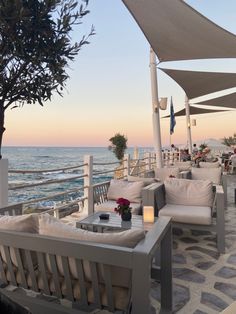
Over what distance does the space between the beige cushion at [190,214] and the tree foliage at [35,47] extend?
1909 millimetres

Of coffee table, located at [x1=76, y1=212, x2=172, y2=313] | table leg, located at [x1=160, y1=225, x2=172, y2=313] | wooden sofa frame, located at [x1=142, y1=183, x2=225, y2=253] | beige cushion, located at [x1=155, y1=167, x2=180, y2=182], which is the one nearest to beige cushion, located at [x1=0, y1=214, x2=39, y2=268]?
coffee table, located at [x1=76, y1=212, x2=172, y2=313]

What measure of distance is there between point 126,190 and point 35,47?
7.84 feet

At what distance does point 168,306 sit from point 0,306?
1422 mm

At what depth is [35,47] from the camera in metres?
2.31

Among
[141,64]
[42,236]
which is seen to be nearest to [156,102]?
[42,236]

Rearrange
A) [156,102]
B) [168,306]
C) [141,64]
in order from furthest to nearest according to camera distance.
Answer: [141,64] < [156,102] < [168,306]

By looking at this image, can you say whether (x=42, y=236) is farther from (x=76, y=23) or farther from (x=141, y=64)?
(x=141, y=64)

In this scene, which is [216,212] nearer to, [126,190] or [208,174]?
[126,190]

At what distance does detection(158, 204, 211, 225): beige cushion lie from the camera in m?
3.21

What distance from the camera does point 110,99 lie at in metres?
16.1

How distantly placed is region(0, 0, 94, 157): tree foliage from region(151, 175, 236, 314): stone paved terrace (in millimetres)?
1999

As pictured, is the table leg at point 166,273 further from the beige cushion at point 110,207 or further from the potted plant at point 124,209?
the beige cushion at point 110,207

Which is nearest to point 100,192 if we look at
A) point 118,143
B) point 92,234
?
point 92,234

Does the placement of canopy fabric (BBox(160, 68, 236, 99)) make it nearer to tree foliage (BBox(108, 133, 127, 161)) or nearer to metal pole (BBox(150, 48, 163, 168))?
metal pole (BBox(150, 48, 163, 168))
